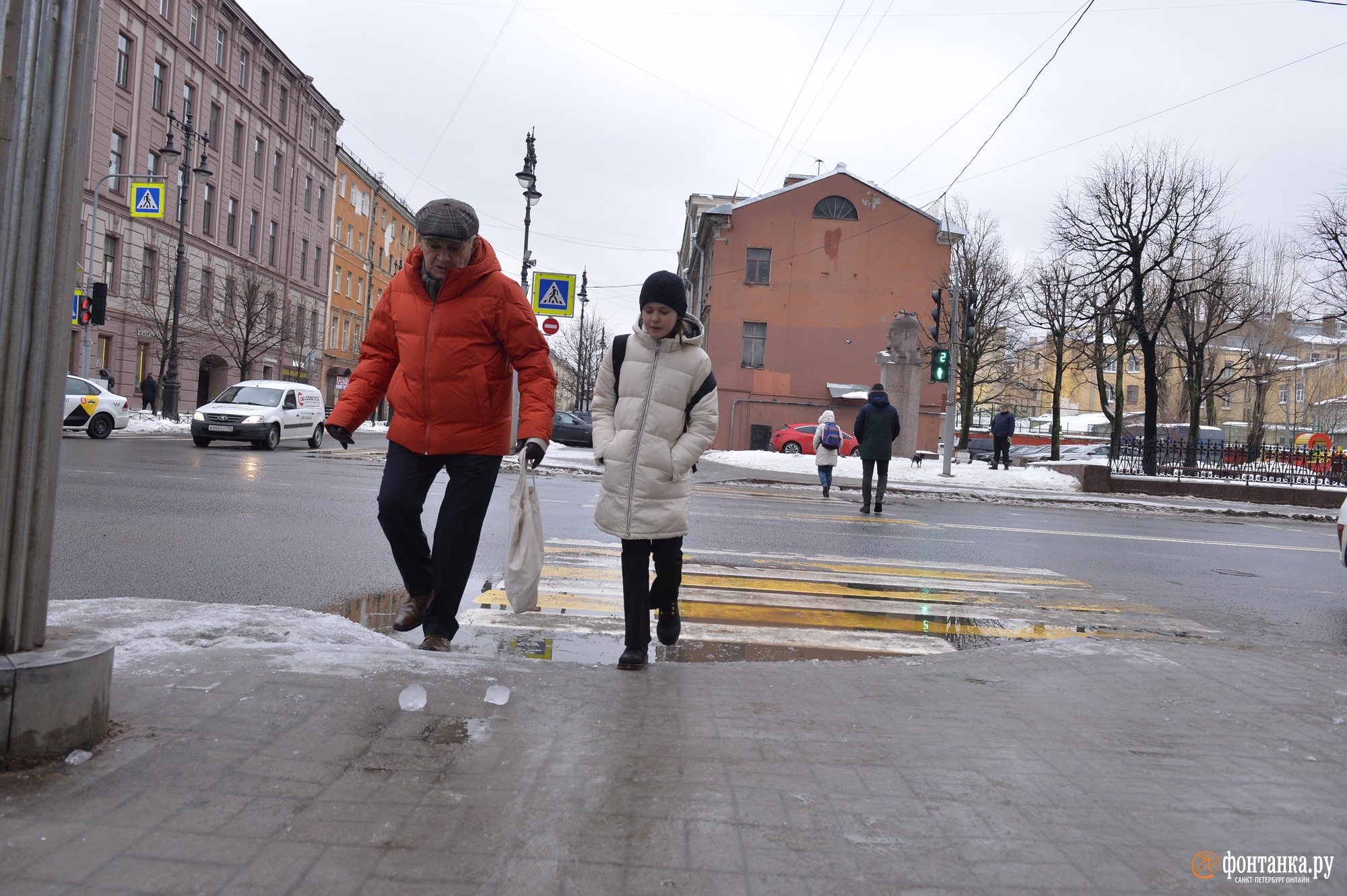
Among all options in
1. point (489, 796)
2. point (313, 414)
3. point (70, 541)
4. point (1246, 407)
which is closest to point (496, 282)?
point (489, 796)

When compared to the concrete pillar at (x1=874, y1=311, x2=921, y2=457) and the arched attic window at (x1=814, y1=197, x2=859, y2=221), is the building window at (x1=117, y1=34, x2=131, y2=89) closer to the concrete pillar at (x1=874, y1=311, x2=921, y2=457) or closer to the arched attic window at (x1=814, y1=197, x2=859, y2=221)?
the arched attic window at (x1=814, y1=197, x2=859, y2=221)

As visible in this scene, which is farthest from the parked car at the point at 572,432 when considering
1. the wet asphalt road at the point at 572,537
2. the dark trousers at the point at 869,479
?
the dark trousers at the point at 869,479

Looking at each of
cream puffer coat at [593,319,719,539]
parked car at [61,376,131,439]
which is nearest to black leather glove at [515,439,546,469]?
cream puffer coat at [593,319,719,539]

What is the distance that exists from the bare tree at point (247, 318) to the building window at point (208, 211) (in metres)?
2.81

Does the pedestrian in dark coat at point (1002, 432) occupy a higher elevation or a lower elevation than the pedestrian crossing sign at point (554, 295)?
lower

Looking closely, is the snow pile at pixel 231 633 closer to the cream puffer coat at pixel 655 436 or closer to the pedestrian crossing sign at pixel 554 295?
the cream puffer coat at pixel 655 436

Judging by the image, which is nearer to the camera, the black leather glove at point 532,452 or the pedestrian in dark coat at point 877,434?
the black leather glove at point 532,452

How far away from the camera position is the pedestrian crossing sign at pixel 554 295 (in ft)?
58.8

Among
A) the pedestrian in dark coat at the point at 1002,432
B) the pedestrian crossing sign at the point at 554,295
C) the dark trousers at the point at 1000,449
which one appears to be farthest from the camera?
the pedestrian in dark coat at the point at 1002,432

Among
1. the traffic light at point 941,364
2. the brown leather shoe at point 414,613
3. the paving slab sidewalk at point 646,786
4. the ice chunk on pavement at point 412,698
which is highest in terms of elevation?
the traffic light at point 941,364

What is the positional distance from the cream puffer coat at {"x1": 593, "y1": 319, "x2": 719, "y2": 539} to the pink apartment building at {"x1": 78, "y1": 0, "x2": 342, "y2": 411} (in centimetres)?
3161

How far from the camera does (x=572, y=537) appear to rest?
9.18m

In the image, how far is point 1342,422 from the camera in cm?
5881

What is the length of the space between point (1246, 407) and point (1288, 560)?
66756mm
